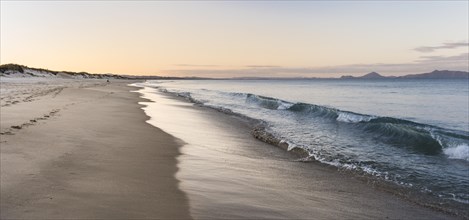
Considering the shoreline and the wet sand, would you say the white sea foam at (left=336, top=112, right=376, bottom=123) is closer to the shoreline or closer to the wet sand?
the shoreline

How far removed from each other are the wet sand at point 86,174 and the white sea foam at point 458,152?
8.64 m

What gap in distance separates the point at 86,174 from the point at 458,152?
36.8ft

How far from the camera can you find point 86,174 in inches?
264

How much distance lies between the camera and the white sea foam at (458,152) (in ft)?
39.1

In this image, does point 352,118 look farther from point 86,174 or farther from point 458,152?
point 86,174

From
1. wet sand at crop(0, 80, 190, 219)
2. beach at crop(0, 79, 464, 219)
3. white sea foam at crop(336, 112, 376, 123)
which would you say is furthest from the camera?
white sea foam at crop(336, 112, 376, 123)

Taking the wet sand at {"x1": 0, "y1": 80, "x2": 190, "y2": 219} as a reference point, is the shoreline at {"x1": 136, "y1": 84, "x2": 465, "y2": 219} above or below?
below

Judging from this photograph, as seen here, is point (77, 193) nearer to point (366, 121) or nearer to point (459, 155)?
point (459, 155)

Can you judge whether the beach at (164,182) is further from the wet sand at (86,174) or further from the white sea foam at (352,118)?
the white sea foam at (352,118)

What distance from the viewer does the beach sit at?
17.1 ft

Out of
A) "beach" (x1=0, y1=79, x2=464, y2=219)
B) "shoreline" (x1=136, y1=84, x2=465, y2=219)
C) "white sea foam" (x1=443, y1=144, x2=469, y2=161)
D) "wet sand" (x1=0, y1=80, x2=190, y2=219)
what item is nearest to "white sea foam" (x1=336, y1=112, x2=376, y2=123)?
"white sea foam" (x1=443, y1=144, x2=469, y2=161)

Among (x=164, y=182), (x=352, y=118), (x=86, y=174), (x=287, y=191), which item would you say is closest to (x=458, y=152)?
(x=287, y=191)

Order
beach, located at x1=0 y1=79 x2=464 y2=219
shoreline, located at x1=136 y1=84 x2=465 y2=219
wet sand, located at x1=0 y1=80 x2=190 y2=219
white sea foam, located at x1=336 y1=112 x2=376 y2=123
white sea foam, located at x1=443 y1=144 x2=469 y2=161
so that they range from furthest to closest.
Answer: white sea foam, located at x1=336 y1=112 x2=376 y2=123, white sea foam, located at x1=443 y1=144 x2=469 y2=161, shoreline, located at x1=136 y1=84 x2=465 y2=219, beach, located at x1=0 y1=79 x2=464 y2=219, wet sand, located at x1=0 y1=80 x2=190 y2=219

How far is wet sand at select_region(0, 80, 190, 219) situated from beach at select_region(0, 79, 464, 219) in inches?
0.5
